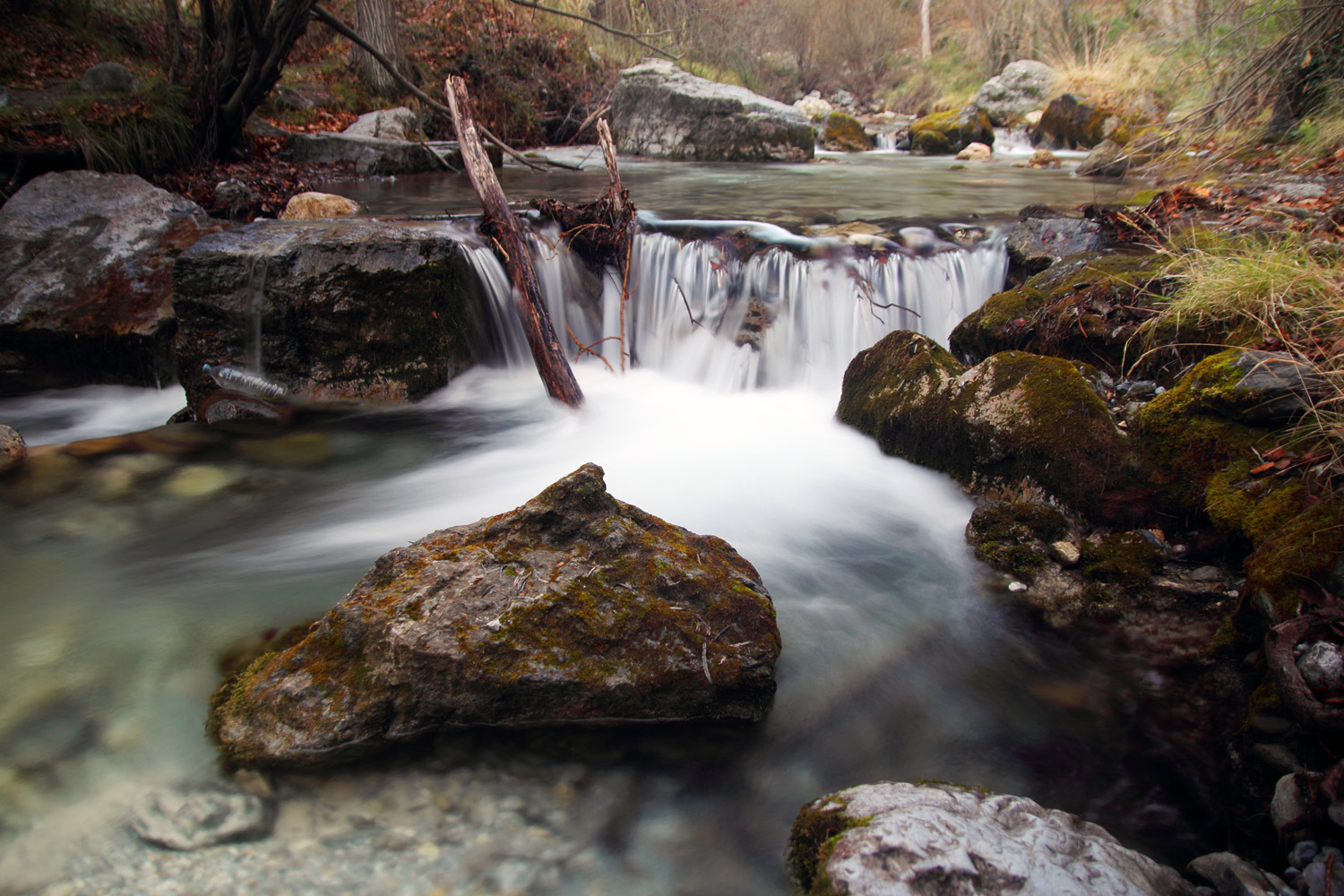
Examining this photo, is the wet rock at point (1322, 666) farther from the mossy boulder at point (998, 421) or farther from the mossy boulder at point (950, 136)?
the mossy boulder at point (950, 136)

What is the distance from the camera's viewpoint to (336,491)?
4.25 m

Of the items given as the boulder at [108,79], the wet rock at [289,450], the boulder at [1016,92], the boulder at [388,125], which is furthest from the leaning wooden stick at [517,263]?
the boulder at [1016,92]

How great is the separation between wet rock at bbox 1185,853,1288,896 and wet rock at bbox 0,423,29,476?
5.60 m

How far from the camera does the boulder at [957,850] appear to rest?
1661 mm

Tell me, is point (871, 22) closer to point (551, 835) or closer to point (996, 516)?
point (996, 516)

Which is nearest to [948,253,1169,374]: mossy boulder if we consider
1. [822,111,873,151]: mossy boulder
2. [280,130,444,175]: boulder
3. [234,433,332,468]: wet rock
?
[234,433,332,468]: wet rock

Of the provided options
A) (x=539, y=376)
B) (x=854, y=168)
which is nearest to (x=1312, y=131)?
(x=854, y=168)

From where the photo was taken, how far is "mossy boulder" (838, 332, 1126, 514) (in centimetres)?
353

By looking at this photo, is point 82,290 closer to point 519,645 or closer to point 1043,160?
point 519,645

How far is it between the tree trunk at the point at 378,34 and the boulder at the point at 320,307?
9372mm

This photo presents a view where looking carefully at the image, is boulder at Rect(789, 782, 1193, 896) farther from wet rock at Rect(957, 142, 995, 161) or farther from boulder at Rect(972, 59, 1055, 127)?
boulder at Rect(972, 59, 1055, 127)

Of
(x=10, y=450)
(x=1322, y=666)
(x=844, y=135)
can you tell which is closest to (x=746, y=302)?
(x=1322, y=666)

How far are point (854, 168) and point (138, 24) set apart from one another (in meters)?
13.1

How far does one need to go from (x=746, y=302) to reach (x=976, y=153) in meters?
10.7
